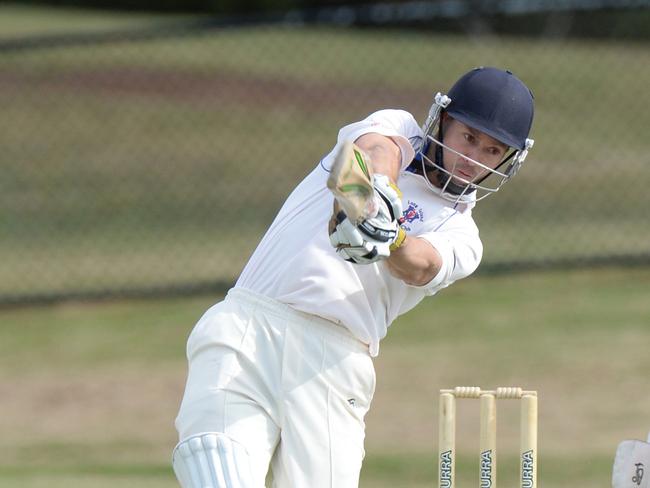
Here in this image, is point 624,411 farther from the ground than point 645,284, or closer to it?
closer to it

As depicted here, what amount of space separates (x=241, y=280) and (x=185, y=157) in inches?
326

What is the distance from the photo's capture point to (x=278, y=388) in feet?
10.8

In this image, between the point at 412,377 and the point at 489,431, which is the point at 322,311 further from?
the point at 412,377

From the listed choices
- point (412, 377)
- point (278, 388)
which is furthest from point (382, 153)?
point (412, 377)

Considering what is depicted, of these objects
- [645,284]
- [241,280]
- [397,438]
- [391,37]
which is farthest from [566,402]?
[391,37]

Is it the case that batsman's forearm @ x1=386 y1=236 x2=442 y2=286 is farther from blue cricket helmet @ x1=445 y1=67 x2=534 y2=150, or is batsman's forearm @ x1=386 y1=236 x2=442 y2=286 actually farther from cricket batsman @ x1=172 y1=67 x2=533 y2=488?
blue cricket helmet @ x1=445 y1=67 x2=534 y2=150

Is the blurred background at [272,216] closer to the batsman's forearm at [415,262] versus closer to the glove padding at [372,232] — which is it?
the batsman's forearm at [415,262]

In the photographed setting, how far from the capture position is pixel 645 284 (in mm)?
8703

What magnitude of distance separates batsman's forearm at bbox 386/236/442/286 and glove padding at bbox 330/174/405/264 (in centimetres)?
11

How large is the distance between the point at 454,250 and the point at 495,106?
0.37m

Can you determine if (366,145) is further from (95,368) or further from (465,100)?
(95,368)

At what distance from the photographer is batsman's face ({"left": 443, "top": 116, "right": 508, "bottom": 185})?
3338 mm

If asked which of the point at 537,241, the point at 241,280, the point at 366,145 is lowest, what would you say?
the point at 241,280

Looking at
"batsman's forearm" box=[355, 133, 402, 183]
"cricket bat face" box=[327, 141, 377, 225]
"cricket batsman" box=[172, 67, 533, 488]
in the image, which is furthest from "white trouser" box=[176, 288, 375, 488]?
"cricket bat face" box=[327, 141, 377, 225]
